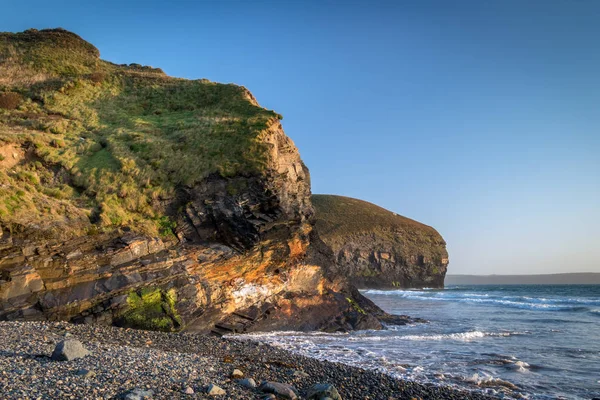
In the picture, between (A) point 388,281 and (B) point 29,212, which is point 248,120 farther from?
(A) point 388,281

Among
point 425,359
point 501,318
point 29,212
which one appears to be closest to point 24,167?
point 29,212

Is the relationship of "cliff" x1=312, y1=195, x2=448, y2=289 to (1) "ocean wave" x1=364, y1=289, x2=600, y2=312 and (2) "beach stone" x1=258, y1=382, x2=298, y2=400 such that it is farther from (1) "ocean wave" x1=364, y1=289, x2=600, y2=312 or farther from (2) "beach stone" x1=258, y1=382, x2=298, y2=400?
(2) "beach stone" x1=258, y1=382, x2=298, y2=400

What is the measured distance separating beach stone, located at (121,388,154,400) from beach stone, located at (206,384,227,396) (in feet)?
3.74

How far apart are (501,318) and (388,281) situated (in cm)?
7533

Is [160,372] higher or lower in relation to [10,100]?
lower

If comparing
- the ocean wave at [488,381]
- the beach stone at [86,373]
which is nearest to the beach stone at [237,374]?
the beach stone at [86,373]

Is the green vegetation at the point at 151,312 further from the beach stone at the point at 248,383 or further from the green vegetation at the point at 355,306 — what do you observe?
the green vegetation at the point at 355,306

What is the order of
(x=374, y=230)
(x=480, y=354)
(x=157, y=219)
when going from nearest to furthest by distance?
1. (x=480, y=354)
2. (x=157, y=219)
3. (x=374, y=230)

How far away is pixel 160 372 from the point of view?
8.90 meters

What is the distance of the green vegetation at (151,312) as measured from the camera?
16.7 meters

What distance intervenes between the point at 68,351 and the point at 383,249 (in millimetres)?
101878

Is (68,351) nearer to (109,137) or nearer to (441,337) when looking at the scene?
(441,337)

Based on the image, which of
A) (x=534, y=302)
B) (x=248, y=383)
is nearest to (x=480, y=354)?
(x=248, y=383)

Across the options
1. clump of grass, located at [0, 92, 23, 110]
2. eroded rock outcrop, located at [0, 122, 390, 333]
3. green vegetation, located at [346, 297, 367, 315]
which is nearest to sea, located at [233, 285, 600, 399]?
green vegetation, located at [346, 297, 367, 315]
